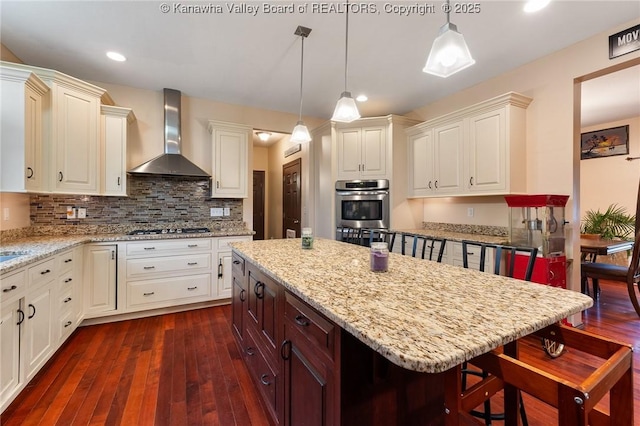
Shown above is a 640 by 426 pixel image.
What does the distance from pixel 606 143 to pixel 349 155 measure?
4.59 meters

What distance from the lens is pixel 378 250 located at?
1.40 meters

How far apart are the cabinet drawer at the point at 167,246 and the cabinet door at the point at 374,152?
2.29 m

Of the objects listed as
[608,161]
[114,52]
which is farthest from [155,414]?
[608,161]

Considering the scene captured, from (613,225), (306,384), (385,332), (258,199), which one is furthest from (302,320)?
(258,199)

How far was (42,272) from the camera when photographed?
195 centimetres

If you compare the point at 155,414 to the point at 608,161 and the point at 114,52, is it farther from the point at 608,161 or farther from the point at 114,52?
the point at 608,161

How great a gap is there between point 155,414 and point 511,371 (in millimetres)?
1860

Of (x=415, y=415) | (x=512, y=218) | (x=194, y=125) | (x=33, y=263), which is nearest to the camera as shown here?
(x=415, y=415)

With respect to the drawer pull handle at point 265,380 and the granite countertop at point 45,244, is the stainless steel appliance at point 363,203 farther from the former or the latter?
the drawer pull handle at point 265,380

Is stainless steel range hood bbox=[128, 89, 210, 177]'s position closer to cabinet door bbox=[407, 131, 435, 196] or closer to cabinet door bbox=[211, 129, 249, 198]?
cabinet door bbox=[211, 129, 249, 198]

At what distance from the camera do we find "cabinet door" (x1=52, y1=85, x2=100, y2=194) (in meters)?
2.55

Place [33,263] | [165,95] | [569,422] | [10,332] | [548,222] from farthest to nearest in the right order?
[165,95]
[548,222]
[33,263]
[10,332]
[569,422]

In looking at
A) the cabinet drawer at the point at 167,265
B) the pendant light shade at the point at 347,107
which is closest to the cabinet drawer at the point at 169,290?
the cabinet drawer at the point at 167,265

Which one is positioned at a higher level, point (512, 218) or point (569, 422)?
point (512, 218)
